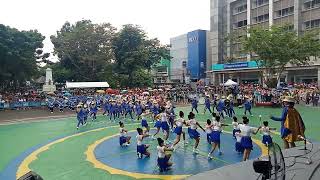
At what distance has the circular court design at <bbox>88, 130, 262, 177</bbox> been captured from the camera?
1042cm

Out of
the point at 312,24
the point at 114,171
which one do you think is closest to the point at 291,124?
the point at 114,171

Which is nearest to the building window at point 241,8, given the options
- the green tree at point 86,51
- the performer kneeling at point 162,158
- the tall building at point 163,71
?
the tall building at point 163,71

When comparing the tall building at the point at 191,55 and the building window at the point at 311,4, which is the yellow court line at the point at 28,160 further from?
the tall building at the point at 191,55

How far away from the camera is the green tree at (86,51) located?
40781 millimetres

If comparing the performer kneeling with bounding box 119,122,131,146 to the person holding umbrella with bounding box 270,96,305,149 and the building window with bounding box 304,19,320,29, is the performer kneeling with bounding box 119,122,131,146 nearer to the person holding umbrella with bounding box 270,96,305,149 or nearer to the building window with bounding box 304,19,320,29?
the person holding umbrella with bounding box 270,96,305,149

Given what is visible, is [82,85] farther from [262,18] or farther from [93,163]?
[262,18]

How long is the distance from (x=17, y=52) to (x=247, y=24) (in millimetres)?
33975

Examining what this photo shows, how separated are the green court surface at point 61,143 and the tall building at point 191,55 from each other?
38.2 m

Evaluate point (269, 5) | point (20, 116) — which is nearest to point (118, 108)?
point (20, 116)

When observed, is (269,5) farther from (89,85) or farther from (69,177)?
(69,177)

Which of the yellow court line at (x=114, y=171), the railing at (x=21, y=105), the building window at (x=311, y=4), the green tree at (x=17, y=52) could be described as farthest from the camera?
the building window at (x=311, y=4)

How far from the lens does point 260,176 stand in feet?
12.5

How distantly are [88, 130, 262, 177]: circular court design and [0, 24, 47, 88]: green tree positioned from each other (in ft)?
65.1

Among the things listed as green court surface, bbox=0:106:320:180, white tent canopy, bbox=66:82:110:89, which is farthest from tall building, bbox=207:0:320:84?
green court surface, bbox=0:106:320:180
